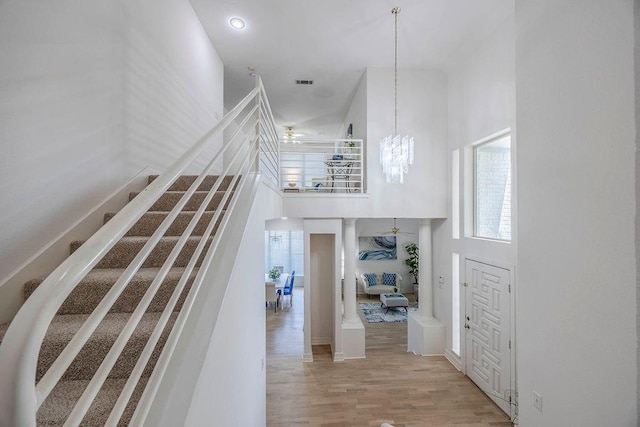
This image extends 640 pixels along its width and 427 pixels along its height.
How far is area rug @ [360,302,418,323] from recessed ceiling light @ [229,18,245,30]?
7162 mm

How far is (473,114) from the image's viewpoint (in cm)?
413

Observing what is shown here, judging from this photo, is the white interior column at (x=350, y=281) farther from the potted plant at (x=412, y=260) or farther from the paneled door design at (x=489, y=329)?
the potted plant at (x=412, y=260)

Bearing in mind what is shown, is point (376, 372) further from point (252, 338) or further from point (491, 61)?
point (491, 61)

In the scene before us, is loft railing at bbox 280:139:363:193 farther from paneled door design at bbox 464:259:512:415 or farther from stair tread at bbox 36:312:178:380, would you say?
stair tread at bbox 36:312:178:380

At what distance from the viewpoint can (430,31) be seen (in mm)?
3994

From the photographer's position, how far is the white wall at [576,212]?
1.49m

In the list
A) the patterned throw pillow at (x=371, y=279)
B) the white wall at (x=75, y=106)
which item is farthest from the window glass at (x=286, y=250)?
the white wall at (x=75, y=106)

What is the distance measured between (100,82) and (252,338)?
2373mm

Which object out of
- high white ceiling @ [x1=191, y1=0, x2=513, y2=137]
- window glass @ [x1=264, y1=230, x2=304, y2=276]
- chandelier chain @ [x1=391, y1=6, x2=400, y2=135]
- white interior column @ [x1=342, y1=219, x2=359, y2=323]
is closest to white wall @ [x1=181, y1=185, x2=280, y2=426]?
white interior column @ [x1=342, y1=219, x2=359, y2=323]

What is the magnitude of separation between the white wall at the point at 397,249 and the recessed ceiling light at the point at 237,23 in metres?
7.40

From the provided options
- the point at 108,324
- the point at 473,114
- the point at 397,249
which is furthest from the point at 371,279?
the point at 108,324

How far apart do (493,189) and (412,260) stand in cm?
662

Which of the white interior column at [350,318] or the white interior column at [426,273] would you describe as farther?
the white interior column at [426,273]

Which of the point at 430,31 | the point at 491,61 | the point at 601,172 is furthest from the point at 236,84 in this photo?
the point at 601,172
